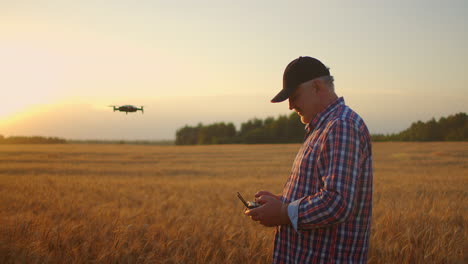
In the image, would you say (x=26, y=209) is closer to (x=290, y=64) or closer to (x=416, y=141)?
(x=290, y=64)

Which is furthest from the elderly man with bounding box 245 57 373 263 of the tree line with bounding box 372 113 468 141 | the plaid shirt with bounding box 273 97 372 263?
the tree line with bounding box 372 113 468 141

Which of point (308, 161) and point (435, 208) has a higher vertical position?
point (308, 161)

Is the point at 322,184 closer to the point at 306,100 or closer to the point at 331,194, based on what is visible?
the point at 331,194

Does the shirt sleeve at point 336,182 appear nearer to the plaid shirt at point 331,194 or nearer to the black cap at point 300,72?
the plaid shirt at point 331,194

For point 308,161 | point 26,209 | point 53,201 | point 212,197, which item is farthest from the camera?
point 212,197

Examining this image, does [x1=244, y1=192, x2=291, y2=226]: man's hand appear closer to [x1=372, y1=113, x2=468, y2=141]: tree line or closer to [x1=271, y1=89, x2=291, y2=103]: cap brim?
[x1=271, y1=89, x2=291, y2=103]: cap brim

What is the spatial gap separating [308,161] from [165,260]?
1.94 metres

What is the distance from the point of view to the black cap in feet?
6.92

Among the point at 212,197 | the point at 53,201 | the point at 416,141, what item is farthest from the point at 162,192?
the point at 416,141

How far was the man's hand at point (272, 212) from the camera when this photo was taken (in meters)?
2.05

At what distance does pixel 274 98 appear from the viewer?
7.22ft

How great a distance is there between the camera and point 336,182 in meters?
1.88

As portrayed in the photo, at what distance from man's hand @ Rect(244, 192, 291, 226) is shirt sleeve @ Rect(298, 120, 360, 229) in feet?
0.33

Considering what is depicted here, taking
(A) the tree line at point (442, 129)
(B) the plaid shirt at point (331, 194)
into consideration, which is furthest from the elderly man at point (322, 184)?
(A) the tree line at point (442, 129)
